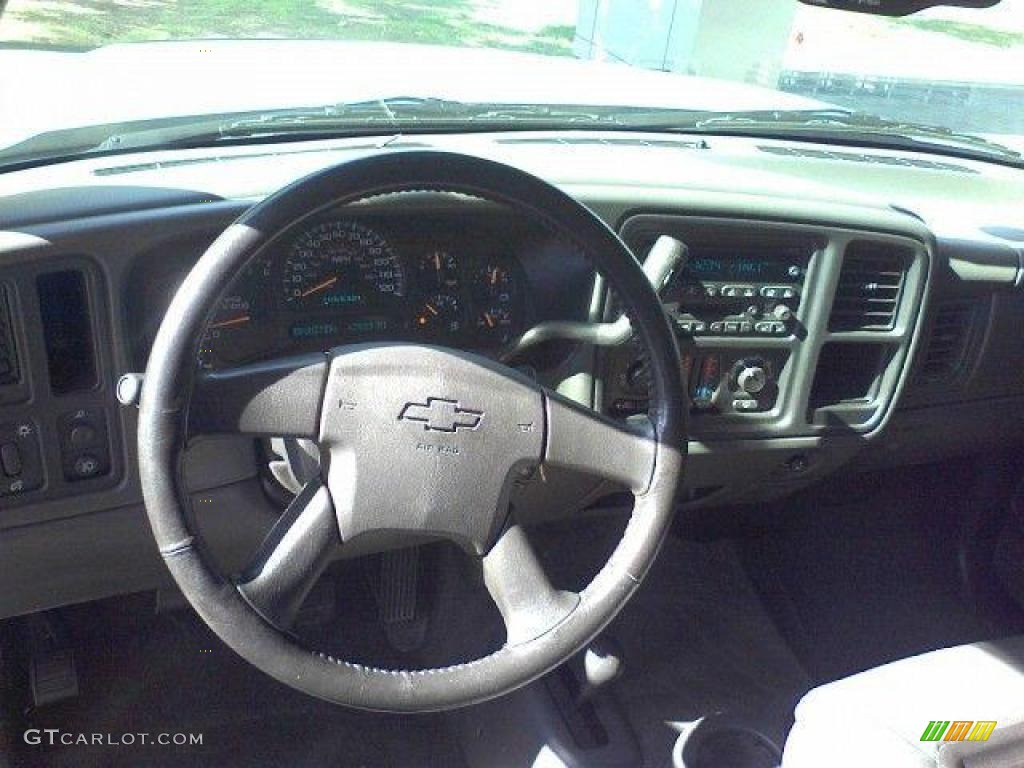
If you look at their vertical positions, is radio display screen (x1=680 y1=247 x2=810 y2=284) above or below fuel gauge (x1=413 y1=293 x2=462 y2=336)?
above

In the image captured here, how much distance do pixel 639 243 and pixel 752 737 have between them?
1.10 metres

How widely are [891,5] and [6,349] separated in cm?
147

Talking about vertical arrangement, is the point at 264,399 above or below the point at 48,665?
above

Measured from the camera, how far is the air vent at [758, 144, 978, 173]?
8.80ft

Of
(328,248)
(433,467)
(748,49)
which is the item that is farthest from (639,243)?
(748,49)

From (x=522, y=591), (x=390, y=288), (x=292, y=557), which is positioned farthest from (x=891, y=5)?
(x=292, y=557)

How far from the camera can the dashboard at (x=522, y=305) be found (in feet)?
5.93

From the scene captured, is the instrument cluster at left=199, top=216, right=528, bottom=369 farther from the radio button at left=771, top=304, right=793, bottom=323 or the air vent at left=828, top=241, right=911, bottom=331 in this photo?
the air vent at left=828, top=241, right=911, bottom=331

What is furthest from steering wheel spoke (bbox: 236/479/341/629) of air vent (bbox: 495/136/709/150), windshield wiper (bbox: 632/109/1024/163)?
windshield wiper (bbox: 632/109/1024/163)

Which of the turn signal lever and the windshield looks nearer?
the turn signal lever

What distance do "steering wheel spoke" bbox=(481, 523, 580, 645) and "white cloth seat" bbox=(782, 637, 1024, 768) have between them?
0.46 m

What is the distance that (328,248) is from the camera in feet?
6.24

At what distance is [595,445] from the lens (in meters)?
1.66

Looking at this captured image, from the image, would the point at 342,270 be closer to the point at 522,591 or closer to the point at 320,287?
the point at 320,287
